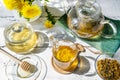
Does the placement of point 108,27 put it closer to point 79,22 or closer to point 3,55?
point 79,22

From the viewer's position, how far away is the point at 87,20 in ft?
2.49

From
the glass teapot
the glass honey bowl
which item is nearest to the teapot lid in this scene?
the glass honey bowl

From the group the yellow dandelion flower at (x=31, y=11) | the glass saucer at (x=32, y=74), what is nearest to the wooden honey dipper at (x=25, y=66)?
the glass saucer at (x=32, y=74)

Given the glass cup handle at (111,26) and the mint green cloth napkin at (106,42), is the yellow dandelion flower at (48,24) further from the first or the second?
the glass cup handle at (111,26)

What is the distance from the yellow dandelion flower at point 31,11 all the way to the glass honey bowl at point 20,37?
3cm

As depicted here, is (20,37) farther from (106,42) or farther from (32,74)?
(106,42)

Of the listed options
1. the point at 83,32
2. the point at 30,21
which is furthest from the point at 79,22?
the point at 30,21

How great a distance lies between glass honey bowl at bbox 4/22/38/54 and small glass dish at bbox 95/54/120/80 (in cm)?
18

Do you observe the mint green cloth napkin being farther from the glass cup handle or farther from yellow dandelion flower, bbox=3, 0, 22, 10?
yellow dandelion flower, bbox=3, 0, 22, 10

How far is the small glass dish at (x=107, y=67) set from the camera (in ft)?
2.35

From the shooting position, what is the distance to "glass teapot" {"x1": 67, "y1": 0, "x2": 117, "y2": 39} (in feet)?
2.50

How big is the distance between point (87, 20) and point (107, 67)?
0.14 metres

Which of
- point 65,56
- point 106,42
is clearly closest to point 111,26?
point 106,42

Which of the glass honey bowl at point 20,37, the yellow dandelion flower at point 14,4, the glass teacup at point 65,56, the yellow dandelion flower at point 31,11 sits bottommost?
the glass teacup at point 65,56
